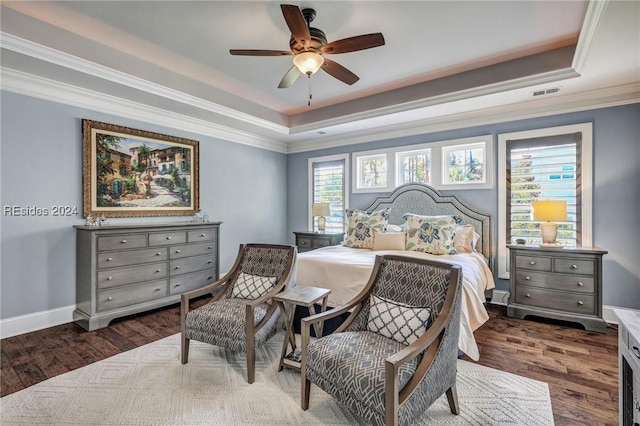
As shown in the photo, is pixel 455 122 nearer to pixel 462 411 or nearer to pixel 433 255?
pixel 433 255

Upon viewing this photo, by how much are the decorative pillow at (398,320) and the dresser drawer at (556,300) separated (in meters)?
2.45

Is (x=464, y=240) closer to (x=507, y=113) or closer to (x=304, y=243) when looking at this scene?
(x=507, y=113)

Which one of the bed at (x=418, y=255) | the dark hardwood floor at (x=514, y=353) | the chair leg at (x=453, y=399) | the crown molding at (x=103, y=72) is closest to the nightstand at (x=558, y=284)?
the dark hardwood floor at (x=514, y=353)

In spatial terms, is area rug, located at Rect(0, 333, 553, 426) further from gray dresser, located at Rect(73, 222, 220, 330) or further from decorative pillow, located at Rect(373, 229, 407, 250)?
decorative pillow, located at Rect(373, 229, 407, 250)

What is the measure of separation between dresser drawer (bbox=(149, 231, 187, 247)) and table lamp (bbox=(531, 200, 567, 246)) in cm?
446

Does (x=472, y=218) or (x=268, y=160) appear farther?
(x=268, y=160)

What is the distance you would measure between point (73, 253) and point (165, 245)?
0.96 meters

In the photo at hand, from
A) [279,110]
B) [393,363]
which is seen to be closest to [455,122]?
[279,110]

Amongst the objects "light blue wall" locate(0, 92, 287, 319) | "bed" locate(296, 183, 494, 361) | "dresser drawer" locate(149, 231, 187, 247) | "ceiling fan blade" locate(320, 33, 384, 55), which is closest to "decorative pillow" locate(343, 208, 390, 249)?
"bed" locate(296, 183, 494, 361)

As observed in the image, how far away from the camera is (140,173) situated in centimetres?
414

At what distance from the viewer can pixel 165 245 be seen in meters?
3.97

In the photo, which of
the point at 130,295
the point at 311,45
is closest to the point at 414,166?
the point at 311,45

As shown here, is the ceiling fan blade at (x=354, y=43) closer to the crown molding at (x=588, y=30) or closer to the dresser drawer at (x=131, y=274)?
the crown molding at (x=588, y=30)

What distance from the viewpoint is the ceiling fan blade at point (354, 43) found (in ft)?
7.66
